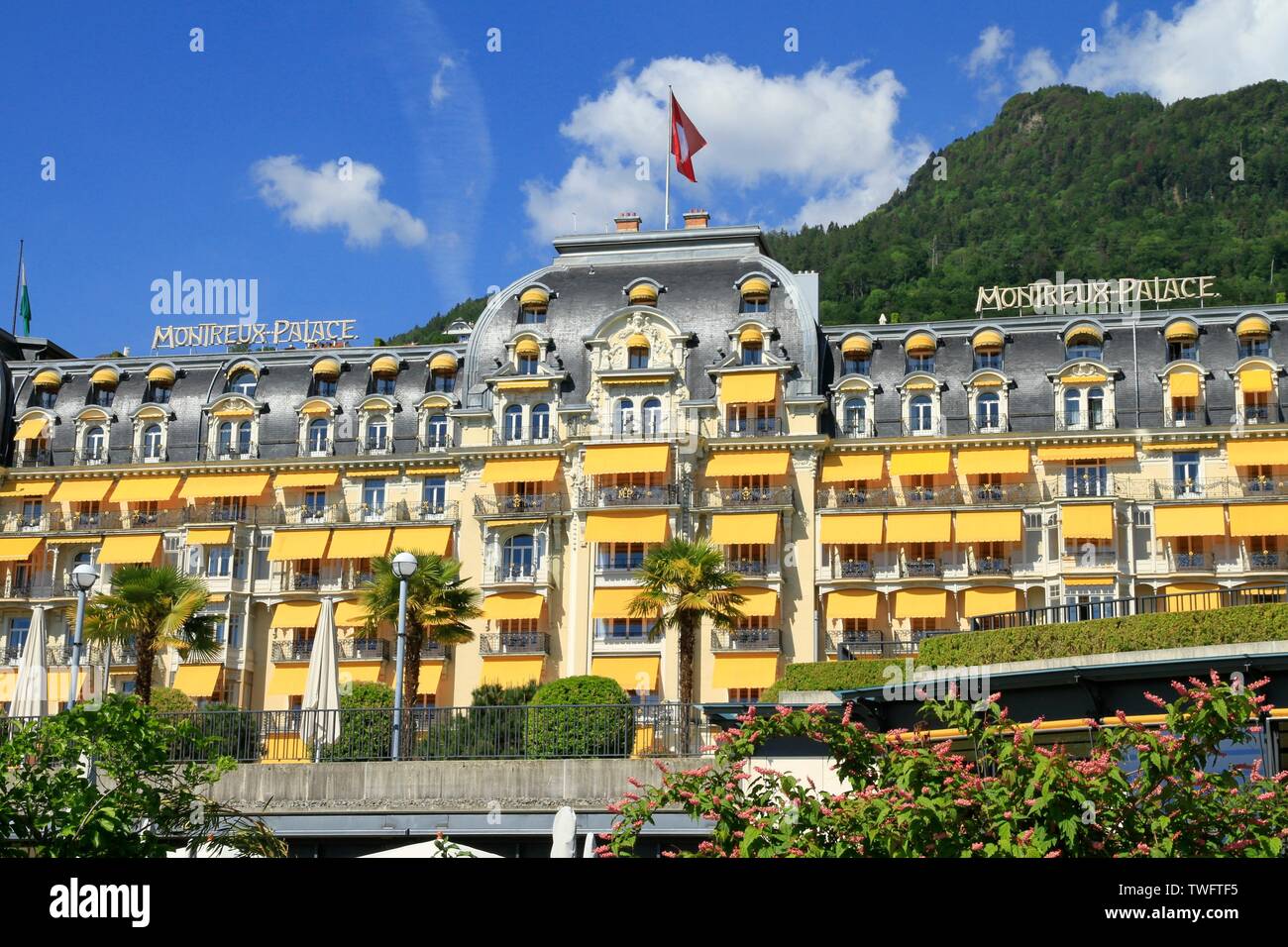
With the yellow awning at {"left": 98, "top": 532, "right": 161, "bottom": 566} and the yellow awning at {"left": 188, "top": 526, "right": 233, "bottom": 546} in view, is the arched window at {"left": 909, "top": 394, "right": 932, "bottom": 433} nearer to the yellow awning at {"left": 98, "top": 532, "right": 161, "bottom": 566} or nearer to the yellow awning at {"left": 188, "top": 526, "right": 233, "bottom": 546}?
the yellow awning at {"left": 188, "top": 526, "right": 233, "bottom": 546}

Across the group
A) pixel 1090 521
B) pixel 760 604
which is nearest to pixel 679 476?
pixel 760 604

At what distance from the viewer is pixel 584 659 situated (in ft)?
212

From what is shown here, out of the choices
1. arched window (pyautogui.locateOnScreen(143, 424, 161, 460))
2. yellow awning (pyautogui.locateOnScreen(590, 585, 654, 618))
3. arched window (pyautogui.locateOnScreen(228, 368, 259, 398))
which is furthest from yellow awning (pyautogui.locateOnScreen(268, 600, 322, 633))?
yellow awning (pyautogui.locateOnScreen(590, 585, 654, 618))

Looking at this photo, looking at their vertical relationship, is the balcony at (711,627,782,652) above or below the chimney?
below

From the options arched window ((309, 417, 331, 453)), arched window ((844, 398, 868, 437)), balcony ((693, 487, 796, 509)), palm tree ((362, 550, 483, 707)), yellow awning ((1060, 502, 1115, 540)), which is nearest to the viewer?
palm tree ((362, 550, 483, 707))

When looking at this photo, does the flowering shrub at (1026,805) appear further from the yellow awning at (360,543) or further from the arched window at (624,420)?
the yellow awning at (360,543)

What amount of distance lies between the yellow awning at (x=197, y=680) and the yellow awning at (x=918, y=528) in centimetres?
2830

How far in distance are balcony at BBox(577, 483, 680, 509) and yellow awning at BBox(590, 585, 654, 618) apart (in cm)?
351

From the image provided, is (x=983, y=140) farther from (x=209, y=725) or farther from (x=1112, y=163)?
(x=209, y=725)

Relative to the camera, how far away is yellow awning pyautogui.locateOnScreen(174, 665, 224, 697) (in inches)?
2625

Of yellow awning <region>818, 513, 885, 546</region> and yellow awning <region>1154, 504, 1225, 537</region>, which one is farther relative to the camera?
yellow awning <region>818, 513, 885, 546</region>

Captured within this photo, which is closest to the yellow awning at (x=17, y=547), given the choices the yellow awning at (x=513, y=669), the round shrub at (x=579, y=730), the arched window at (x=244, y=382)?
the arched window at (x=244, y=382)

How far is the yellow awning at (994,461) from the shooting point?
6500 cm
